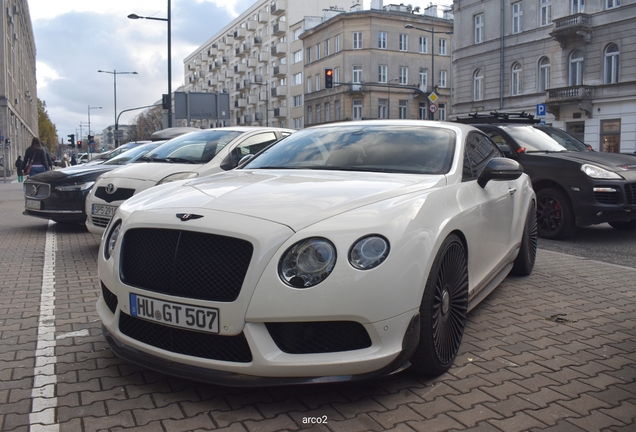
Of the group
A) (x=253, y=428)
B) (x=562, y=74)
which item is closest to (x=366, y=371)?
(x=253, y=428)

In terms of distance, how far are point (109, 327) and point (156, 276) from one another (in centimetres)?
52

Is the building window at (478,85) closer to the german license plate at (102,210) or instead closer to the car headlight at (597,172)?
the car headlight at (597,172)

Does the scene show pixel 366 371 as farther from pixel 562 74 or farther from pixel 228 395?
pixel 562 74

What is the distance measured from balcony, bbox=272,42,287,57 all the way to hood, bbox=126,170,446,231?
72332mm

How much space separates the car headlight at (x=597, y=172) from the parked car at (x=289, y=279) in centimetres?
507

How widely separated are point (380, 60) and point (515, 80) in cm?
2457

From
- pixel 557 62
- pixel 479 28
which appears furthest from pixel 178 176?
pixel 479 28

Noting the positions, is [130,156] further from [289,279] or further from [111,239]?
[289,279]

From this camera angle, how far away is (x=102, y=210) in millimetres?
7219

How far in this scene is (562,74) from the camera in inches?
1361

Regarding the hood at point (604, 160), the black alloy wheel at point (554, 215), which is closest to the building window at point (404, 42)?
the hood at point (604, 160)

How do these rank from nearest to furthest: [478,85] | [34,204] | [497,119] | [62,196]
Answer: [62,196]
[34,204]
[497,119]
[478,85]

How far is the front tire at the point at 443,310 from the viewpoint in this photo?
125 inches

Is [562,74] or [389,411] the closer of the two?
[389,411]
